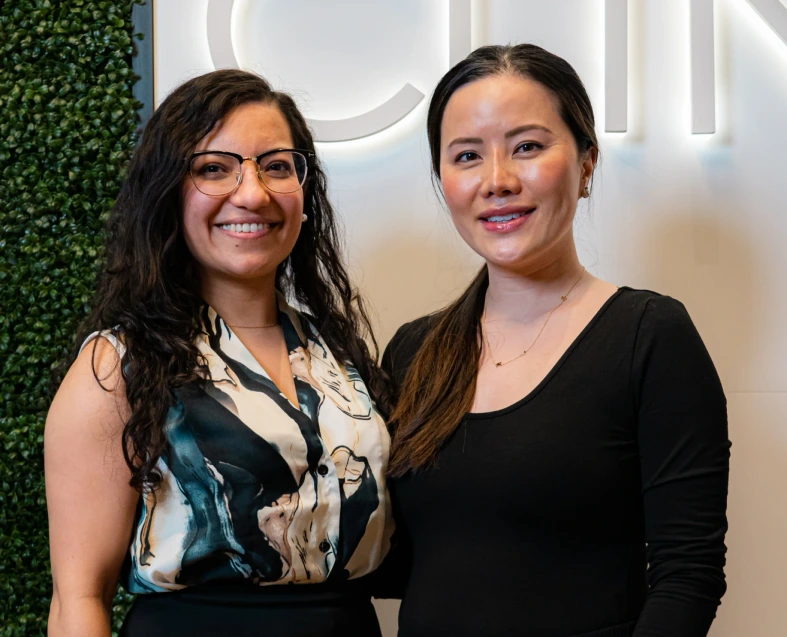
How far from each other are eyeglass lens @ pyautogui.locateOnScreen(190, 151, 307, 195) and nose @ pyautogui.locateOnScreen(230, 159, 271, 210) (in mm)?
13

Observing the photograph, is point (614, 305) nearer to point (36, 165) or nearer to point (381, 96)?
point (381, 96)

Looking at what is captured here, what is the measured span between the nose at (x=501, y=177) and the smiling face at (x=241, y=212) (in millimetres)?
411

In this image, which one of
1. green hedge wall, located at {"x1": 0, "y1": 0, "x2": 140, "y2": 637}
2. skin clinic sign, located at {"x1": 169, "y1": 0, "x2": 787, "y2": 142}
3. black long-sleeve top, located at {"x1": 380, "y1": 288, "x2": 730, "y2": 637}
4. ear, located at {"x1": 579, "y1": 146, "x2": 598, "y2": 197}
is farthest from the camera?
green hedge wall, located at {"x1": 0, "y1": 0, "x2": 140, "y2": 637}

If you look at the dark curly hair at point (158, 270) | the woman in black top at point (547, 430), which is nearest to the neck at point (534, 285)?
the woman in black top at point (547, 430)

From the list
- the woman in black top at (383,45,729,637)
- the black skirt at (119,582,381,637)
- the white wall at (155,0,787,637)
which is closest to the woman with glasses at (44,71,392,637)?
the black skirt at (119,582,381,637)

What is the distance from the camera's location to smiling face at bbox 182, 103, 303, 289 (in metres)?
1.69

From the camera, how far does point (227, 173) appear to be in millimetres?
1707

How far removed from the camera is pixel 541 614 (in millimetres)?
1520

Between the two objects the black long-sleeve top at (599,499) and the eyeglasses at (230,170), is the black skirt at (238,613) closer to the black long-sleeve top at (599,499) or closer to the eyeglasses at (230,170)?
the black long-sleeve top at (599,499)

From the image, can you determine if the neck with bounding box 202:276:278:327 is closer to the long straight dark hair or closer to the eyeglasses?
the eyeglasses

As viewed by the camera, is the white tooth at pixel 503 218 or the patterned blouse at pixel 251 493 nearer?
the patterned blouse at pixel 251 493

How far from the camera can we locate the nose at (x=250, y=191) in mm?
1674

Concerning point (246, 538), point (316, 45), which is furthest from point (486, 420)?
point (316, 45)

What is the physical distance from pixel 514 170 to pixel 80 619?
1135 millimetres
